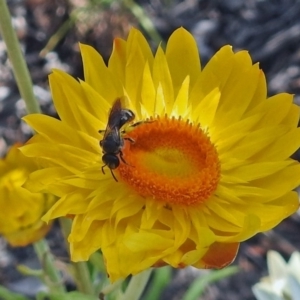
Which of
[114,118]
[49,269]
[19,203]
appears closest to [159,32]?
[49,269]

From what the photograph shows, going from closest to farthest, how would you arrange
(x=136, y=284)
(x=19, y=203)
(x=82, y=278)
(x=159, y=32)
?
1. (x=19, y=203)
2. (x=136, y=284)
3. (x=82, y=278)
4. (x=159, y=32)

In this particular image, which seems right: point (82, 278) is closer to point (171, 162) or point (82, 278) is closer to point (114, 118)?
point (171, 162)

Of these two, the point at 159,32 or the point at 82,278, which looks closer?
the point at 82,278

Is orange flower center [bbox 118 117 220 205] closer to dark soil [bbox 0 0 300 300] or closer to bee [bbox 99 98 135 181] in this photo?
bee [bbox 99 98 135 181]

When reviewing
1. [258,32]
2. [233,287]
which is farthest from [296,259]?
[258,32]

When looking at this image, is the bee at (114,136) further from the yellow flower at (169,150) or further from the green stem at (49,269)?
the green stem at (49,269)

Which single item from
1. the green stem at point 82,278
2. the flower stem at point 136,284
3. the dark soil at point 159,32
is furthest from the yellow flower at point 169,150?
the dark soil at point 159,32

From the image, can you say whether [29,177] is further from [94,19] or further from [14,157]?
[94,19]
